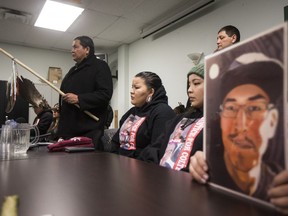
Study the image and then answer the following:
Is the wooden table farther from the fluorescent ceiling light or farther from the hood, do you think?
the fluorescent ceiling light

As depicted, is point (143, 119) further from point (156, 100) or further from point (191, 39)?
point (191, 39)

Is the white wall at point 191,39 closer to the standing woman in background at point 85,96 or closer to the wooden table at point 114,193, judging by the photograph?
the standing woman in background at point 85,96

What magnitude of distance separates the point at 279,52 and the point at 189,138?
0.70m

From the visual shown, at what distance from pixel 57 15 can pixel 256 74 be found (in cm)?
370

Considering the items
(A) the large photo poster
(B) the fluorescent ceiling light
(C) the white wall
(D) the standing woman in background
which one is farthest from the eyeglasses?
(B) the fluorescent ceiling light

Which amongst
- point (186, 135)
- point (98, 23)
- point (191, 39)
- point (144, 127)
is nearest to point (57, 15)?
point (98, 23)

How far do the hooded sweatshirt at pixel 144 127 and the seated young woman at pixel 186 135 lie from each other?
233 millimetres

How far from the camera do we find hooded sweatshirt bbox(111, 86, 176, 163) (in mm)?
1555

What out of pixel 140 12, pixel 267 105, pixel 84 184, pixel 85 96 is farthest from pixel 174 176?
pixel 140 12

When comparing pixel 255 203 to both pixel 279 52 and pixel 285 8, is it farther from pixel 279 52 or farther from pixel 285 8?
pixel 285 8

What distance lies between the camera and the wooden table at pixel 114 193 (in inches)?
16.1

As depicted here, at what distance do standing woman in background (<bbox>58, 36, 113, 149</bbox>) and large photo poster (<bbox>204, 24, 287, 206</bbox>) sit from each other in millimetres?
1335

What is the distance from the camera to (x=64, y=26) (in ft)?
13.1

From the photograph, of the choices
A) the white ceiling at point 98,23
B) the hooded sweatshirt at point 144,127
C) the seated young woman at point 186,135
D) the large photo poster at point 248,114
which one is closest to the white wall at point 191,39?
the white ceiling at point 98,23
